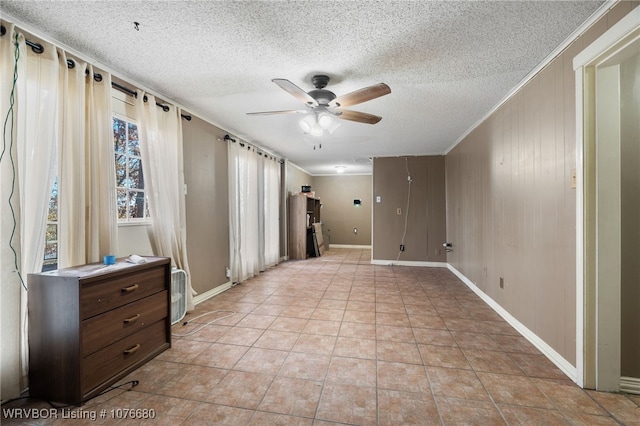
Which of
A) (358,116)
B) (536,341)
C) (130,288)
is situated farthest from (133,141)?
(536,341)

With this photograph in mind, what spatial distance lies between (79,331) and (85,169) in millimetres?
1163

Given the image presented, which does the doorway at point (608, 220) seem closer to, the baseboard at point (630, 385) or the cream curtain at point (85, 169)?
the baseboard at point (630, 385)

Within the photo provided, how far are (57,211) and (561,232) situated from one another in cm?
363

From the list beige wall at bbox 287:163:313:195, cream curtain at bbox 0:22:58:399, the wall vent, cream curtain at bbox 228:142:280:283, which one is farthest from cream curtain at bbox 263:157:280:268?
cream curtain at bbox 0:22:58:399

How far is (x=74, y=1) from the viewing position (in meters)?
1.48

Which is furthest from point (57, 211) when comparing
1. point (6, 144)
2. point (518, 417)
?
point (518, 417)

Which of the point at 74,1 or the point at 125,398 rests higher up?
the point at 74,1

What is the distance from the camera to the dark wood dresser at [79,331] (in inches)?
59.4

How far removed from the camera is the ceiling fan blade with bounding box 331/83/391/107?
1.98 metres

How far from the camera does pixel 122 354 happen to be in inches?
70.6

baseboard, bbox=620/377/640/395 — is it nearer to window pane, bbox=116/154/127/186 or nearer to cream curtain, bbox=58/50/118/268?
cream curtain, bbox=58/50/118/268

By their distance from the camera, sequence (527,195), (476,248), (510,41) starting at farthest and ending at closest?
(476,248) → (527,195) → (510,41)

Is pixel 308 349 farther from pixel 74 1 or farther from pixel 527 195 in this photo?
pixel 74 1

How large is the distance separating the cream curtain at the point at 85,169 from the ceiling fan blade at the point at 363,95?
189 centimetres
